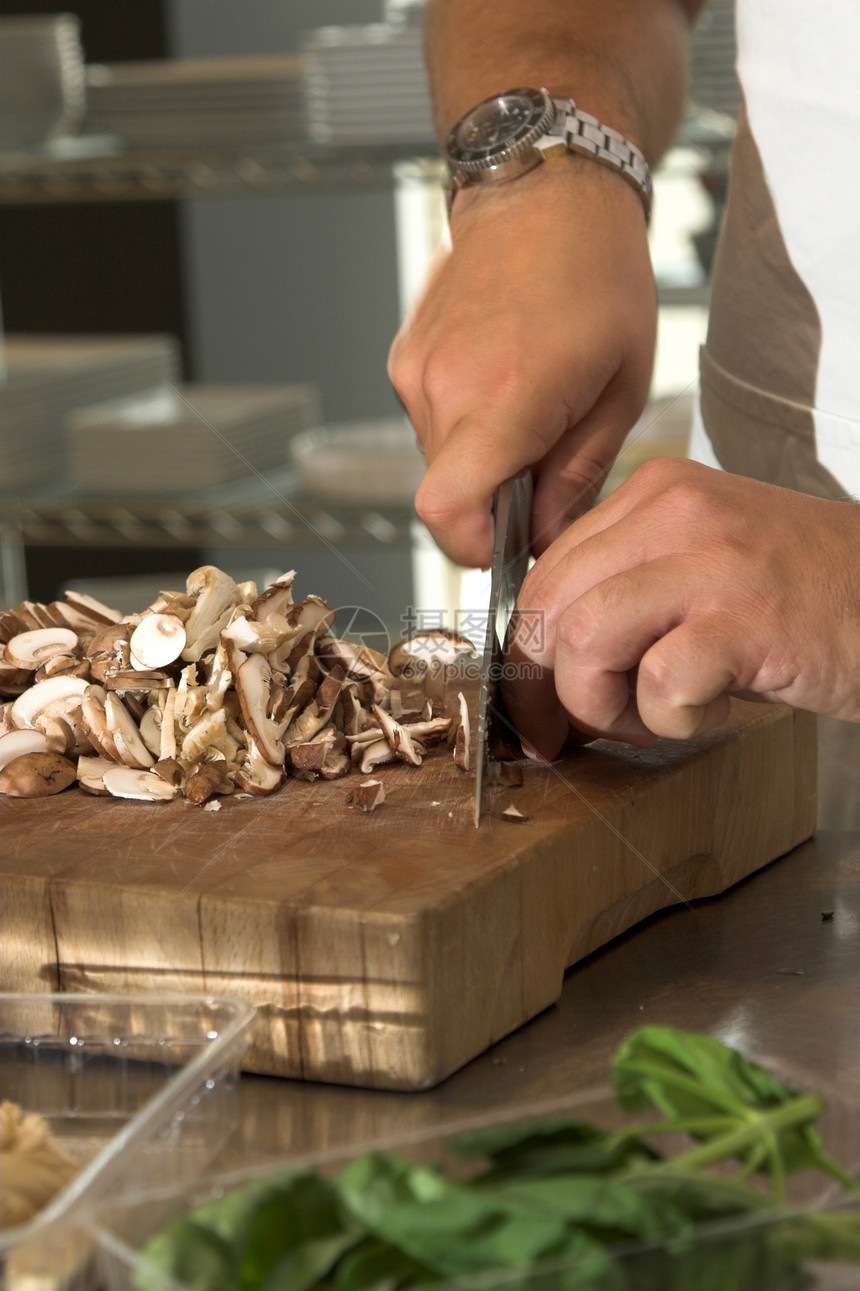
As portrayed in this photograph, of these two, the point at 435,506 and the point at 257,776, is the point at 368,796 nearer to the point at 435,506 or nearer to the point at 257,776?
the point at 257,776

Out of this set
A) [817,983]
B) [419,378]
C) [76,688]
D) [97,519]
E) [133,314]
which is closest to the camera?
[817,983]

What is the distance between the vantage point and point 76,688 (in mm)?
658

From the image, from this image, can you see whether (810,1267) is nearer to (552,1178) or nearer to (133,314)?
(552,1178)

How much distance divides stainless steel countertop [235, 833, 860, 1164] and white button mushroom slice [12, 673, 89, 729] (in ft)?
0.74

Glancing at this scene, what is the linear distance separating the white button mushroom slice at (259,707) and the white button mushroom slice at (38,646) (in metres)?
0.12

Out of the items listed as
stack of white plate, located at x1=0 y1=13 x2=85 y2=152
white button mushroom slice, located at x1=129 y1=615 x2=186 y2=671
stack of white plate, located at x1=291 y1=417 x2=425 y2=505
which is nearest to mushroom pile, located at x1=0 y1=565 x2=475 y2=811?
white button mushroom slice, located at x1=129 y1=615 x2=186 y2=671

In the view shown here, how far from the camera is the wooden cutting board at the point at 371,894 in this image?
49 cm

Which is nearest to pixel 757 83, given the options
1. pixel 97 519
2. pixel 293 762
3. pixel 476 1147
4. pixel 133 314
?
pixel 293 762

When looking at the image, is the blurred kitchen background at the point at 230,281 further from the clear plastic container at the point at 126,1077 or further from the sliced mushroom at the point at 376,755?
the clear plastic container at the point at 126,1077

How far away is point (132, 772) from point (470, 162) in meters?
0.39

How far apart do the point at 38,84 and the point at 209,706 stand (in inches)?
56.9

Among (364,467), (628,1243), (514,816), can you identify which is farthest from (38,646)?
(364,467)

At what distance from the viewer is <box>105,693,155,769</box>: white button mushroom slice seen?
63 centimetres

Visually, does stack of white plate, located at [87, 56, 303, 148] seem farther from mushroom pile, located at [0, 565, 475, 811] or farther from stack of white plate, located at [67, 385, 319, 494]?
mushroom pile, located at [0, 565, 475, 811]
